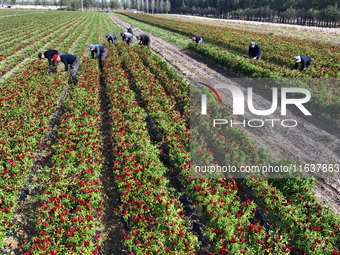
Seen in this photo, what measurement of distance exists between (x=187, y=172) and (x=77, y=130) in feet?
15.4

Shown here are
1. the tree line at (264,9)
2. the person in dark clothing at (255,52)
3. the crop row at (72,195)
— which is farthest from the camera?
the tree line at (264,9)

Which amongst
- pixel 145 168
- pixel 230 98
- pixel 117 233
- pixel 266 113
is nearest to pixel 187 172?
pixel 145 168

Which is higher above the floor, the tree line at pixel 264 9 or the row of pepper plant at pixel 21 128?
the tree line at pixel 264 9

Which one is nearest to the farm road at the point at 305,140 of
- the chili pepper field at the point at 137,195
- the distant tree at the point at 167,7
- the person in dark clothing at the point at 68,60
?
the chili pepper field at the point at 137,195

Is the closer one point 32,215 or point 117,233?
point 117,233

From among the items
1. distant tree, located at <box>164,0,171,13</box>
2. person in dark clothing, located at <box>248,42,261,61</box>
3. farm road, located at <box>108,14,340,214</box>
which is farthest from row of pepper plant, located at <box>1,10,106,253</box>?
distant tree, located at <box>164,0,171,13</box>

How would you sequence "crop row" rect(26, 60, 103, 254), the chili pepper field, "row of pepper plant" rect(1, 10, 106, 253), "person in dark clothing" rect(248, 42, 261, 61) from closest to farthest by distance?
"crop row" rect(26, 60, 103, 254) → the chili pepper field → "row of pepper plant" rect(1, 10, 106, 253) → "person in dark clothing" rect(248, 42, 261, 61)

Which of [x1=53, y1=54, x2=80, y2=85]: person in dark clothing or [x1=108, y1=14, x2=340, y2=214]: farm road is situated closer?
[x1=108, y1=14, x2=340, y2=214]: farm road

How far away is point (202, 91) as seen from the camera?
1453cm

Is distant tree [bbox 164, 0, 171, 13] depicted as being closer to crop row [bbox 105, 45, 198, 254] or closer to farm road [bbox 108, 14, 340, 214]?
farm road [bbox 108, 14, 340, 214]

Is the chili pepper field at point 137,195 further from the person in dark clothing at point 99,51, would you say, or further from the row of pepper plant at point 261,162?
the person in dark clothing at point 99,51

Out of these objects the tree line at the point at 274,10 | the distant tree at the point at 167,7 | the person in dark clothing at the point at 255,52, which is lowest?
the person in dark clothing at the point at 255,52

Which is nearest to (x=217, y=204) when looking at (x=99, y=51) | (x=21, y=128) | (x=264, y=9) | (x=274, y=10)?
(x=21, y=128)

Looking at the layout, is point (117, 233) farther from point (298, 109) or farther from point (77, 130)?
point (298, 109)
